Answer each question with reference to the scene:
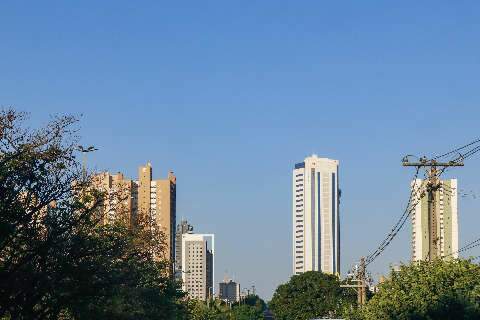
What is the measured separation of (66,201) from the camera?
113ft

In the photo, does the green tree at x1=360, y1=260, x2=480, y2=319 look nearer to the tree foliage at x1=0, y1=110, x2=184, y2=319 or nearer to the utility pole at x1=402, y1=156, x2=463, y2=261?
the utility pole at x1=402, y1=156, x2=463, y2=261

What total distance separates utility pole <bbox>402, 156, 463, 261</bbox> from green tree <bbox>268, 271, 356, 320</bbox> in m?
99.9

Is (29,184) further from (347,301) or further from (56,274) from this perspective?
(347,301)

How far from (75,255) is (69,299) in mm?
1490

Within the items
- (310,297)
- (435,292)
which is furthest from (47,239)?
(310,297)

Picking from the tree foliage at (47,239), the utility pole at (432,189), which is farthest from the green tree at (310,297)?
the tree foliage at (47,239)

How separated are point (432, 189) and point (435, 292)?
22.5 feet

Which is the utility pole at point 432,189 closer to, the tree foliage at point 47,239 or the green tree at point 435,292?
the green tree at point 435,292

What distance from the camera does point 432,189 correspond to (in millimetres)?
61188

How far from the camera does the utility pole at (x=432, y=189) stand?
60.1m

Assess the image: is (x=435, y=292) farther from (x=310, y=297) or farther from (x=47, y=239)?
(x=310, y=297)

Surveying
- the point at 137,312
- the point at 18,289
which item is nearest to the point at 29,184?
the point at 18,289

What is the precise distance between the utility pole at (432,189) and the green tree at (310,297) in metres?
99.9

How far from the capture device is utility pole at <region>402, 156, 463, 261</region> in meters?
60.1
